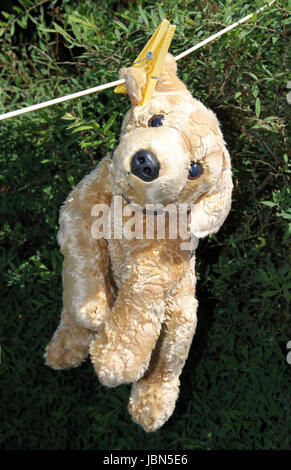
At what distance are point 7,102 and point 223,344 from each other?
855 millimetres

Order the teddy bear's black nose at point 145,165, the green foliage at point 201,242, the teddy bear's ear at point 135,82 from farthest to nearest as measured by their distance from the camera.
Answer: the green foliage at point 201,242 < the teddy bear's ear at point 135,82 < the teddy bear's black nose at point 145,165

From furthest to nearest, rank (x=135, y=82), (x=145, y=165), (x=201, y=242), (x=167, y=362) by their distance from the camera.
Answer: (x=201, y=242) < (x=167, y=362) < (x=135, y=82) < (x=145, y=165)

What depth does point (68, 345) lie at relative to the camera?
104 centimetres

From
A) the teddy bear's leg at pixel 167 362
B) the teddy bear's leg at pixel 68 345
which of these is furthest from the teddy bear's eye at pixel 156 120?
the teddy bear's leg at pixel 68 345

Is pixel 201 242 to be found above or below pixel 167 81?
below

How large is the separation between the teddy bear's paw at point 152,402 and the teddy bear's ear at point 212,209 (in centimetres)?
34

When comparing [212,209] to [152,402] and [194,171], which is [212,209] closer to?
[194,171]

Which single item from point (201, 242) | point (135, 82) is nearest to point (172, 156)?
point (135, 82)

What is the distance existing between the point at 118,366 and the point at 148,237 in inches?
8.5

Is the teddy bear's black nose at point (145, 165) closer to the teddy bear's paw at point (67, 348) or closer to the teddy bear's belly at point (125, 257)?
the teddy bear's belly at point (125, 257)

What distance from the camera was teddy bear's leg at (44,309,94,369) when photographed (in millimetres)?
1035

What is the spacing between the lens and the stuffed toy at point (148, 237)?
0.77 metres

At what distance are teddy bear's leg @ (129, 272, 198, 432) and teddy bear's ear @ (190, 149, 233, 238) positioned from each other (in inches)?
5.7
